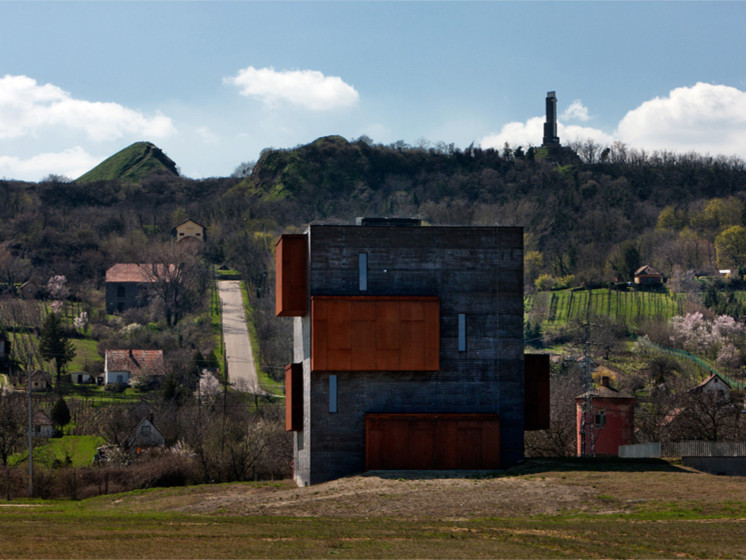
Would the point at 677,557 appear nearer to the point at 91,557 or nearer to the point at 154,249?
the point at 91,557

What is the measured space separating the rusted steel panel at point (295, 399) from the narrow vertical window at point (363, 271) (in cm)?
616

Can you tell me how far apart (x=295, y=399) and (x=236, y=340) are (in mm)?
86573

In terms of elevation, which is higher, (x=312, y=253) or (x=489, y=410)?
(x=312, y=253)

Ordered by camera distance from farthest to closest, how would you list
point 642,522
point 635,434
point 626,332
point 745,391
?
point 626,332, point 745,391, point 635,434, point 642,522

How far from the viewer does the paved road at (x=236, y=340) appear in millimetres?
115719

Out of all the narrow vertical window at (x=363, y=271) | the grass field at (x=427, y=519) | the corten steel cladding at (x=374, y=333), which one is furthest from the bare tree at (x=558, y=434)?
the grass field at (x=427, y=519)

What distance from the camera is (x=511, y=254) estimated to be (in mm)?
55250

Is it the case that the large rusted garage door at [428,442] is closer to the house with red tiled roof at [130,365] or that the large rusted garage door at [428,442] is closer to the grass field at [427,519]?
the grass field at [427,519]

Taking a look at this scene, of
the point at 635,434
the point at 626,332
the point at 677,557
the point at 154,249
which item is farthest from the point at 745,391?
the point at 154,249

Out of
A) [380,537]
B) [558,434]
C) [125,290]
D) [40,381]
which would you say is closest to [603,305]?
[125,290]

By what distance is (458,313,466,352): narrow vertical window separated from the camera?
54.4 meters

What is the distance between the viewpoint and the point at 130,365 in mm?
120000

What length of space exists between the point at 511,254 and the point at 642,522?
22.7 m

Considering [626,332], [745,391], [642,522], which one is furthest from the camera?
[626,332]
